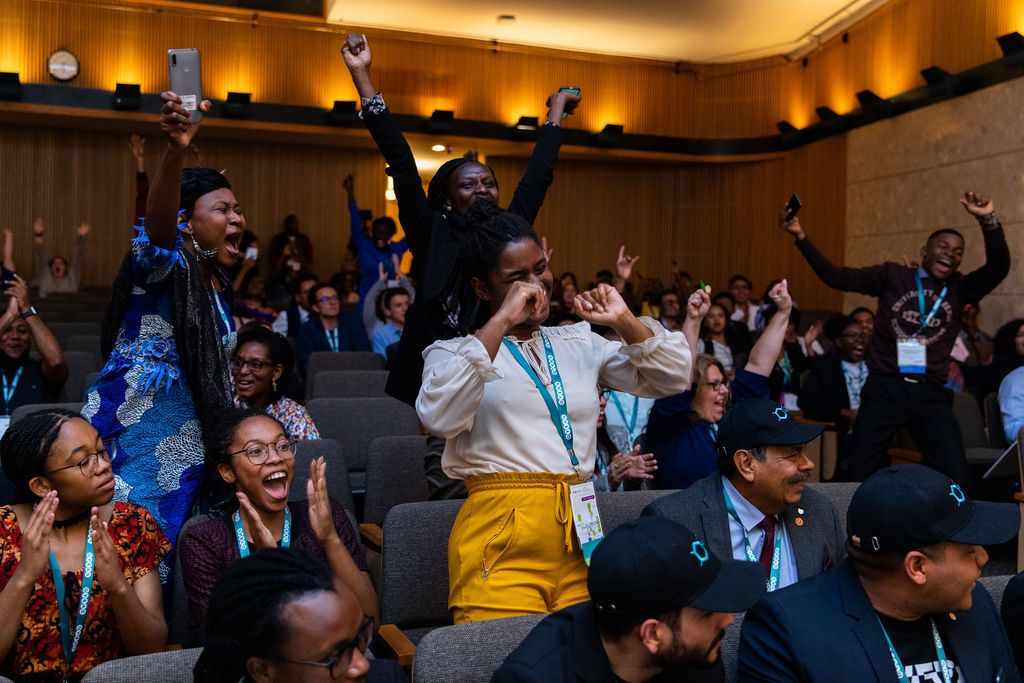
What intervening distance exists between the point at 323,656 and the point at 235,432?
1.19 m

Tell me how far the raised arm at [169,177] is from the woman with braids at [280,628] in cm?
95

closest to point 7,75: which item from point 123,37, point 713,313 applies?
point 123,37

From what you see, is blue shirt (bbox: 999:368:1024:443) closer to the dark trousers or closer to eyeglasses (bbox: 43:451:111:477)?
the dark trousers

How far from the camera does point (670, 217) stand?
49.4 ft

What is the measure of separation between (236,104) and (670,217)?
22.0 ft

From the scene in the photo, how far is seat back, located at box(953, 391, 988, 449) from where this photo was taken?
5.92 meters

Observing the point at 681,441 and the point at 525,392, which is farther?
the point at 681,441

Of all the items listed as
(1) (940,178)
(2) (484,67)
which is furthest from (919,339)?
(2) (484,67)

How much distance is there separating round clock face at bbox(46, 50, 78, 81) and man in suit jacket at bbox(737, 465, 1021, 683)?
1221 centimetres

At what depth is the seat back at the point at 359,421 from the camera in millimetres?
4598

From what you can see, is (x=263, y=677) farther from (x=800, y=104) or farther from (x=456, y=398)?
(x=800, y=104)

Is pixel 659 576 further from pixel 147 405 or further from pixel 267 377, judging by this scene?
pixel 267 377

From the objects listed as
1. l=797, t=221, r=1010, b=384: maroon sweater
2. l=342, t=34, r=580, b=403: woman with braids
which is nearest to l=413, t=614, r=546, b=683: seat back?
l=342, t=34, r=580, b=403: woman with braids

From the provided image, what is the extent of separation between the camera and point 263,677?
1479 mm
